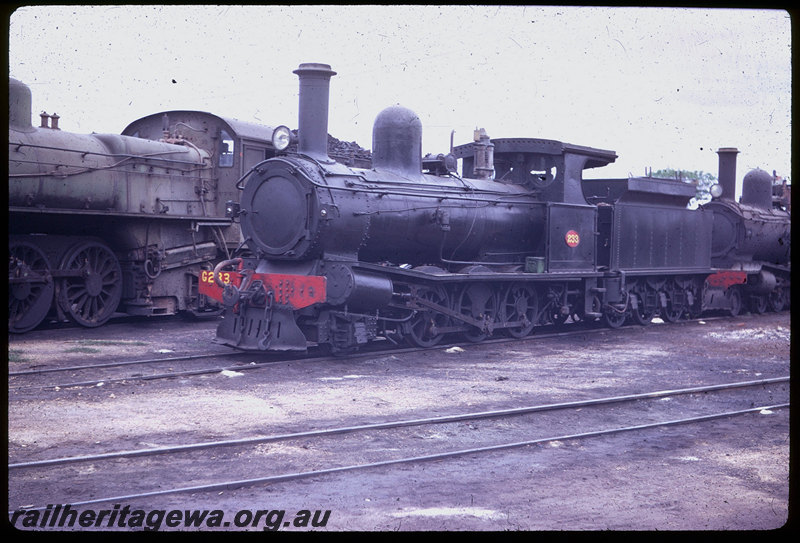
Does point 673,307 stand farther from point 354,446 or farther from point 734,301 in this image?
point 354,446

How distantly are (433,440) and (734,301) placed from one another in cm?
1553

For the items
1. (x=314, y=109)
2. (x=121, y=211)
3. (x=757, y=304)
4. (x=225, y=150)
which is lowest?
(x=757, y=304)

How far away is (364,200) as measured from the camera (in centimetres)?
1138

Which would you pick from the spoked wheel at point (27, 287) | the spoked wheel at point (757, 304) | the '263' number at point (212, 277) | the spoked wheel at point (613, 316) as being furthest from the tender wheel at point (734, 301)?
the spoked wheel at point (27, 287)

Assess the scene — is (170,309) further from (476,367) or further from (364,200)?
(476,367)

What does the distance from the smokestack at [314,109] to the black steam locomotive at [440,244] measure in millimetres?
19

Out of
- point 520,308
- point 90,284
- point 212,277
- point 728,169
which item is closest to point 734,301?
point 728,169

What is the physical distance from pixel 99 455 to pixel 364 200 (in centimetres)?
609

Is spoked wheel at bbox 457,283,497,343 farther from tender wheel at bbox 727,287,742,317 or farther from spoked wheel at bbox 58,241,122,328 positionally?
tender wheel at bbox 727,287,742,317

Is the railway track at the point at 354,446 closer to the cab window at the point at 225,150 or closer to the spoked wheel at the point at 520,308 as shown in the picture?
the spoked wheel at the point at 520,308

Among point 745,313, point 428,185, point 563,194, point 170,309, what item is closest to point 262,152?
point 170,309

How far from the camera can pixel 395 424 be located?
7.31m

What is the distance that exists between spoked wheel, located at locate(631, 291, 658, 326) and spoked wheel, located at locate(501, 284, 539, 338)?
10.7 feet

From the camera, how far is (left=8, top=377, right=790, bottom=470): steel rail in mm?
6004
